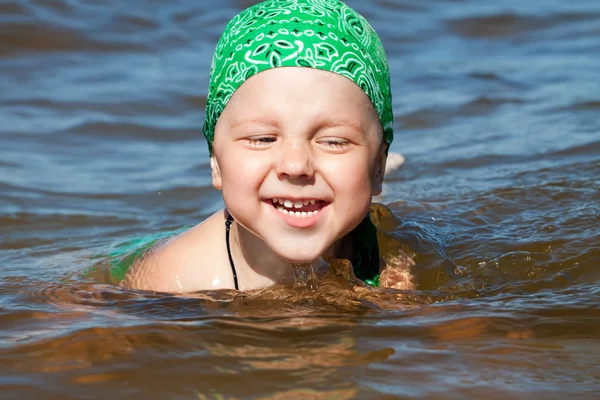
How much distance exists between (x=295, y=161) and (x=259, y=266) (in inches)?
31.4

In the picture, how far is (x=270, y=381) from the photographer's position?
2.56 metres

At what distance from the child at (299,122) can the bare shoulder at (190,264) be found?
0.42 m

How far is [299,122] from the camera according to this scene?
324 cm

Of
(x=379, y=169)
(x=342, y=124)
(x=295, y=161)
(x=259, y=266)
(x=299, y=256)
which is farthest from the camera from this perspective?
(x=259, y=266)

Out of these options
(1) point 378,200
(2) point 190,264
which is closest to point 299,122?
(2) point 190,264

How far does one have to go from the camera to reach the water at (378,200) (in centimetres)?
268

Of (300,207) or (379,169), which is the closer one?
(300,207)

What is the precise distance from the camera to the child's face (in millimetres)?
3264

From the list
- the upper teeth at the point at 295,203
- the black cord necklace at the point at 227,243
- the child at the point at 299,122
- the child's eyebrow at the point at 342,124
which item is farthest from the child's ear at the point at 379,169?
the black cord necklace at the point at 227,243

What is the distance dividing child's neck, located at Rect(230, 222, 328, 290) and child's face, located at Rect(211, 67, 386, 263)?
0.37m

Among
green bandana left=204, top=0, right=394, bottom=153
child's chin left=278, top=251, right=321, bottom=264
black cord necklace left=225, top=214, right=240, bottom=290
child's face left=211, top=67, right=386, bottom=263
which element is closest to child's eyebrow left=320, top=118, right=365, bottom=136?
child's face left=211, top=67, right=386, bottom=263

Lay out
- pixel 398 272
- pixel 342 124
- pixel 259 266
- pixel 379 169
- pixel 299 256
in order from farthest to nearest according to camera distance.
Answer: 1. pixel 398 272
2. pixel 259 266
3. pixel 379 169
4. pixel 299 256
5. pixel 342 124

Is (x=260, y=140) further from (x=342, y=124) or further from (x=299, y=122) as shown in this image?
(x=342, y=124)

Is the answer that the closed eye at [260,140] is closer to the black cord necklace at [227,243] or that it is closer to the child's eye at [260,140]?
the child's eye at [260,140]
